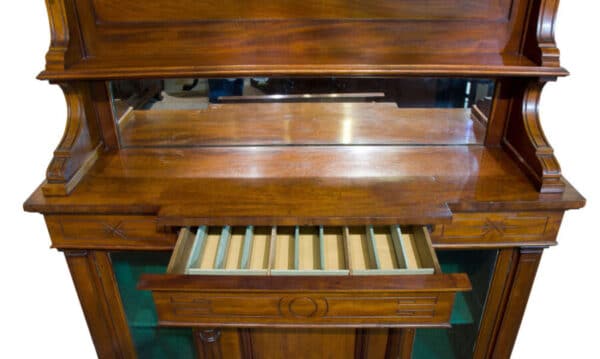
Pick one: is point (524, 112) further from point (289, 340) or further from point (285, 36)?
point (289, 340)

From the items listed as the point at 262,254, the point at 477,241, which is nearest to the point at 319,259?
the point at 262,254

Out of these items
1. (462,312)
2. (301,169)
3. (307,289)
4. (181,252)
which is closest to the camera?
(307,289)

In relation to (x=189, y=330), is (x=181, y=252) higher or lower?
higher

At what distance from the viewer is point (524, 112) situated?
53.6 inches

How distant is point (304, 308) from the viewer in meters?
1.04

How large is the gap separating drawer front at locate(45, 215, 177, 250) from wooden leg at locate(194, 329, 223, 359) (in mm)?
242

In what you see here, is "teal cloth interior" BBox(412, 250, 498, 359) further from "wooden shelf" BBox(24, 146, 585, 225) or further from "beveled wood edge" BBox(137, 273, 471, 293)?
"beveled wood edge" BBox(137, 273, 471, 293)

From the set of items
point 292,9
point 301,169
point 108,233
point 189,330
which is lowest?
point 189,330

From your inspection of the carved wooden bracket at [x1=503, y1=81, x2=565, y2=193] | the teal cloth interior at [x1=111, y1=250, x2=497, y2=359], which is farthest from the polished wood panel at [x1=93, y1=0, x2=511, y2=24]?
the teal cloth interior at [x1=111, y1=250, x2=497, y2=359]

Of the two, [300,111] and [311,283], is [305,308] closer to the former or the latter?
[311,283]

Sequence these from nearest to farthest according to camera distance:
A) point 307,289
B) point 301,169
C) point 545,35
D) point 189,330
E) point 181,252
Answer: point 307,289
point 181,252
point 545,35
point 301,169
point 189,330

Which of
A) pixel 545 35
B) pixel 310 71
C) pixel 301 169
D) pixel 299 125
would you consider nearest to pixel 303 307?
pixel 301 169

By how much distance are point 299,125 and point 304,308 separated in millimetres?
695

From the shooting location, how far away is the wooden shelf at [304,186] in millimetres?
1217
